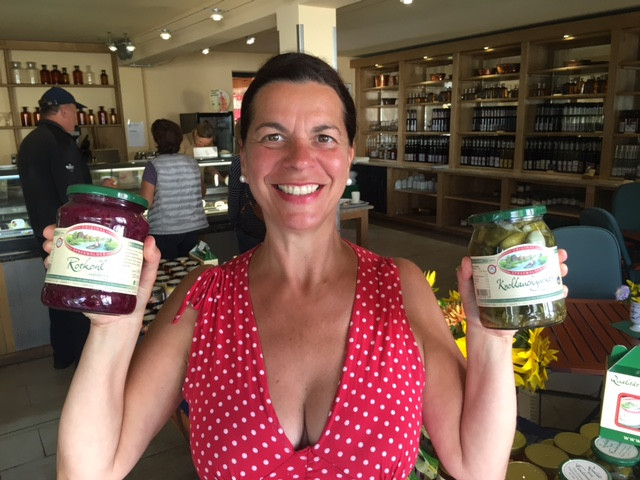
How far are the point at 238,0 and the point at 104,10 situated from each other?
5.05 feet

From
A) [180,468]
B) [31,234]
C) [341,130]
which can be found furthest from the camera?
[31,234]

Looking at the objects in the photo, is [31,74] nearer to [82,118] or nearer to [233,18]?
[82,118]

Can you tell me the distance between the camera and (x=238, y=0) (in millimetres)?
4555

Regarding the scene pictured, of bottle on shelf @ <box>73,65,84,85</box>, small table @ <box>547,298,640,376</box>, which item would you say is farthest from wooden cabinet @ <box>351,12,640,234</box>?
bottle on shelf @ <box>73,65,84,85</box>

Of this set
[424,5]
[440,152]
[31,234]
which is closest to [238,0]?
[424,5]

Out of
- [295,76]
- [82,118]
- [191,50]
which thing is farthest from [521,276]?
[82,118]

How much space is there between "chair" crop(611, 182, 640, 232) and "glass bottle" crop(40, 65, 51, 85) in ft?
22.6

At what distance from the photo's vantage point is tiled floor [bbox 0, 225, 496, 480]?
8.33 feet

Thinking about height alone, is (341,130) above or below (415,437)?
above

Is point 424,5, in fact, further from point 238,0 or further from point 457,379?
point 457,379

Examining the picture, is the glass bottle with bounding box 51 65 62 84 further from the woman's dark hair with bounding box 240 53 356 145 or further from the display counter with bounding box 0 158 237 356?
the woman's dark hair with bounding box 240 53 356 145

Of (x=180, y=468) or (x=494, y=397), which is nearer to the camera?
(x=494, y=397)

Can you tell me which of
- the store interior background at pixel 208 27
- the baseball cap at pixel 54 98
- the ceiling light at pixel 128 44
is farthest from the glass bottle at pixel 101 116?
the baseball cap at pixel 54 98

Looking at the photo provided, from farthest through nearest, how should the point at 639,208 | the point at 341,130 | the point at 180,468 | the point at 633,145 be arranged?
1. the point at 633,145
2. the point at 639,208
3. the point at 180,468
4. the point at 341,130
